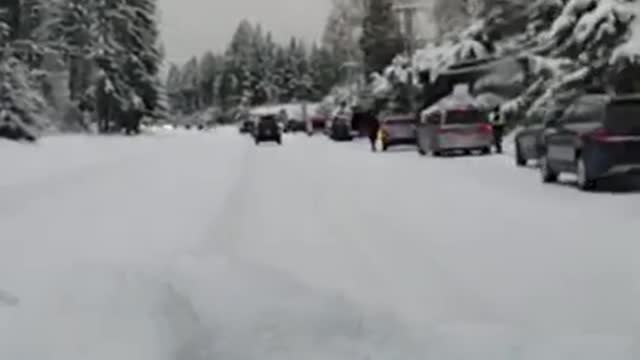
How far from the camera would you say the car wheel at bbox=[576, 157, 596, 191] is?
→ 21.8 m

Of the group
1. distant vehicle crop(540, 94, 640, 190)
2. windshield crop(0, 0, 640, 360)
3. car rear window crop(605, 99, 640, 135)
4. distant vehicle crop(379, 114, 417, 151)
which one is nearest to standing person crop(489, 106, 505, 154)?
windshield crop(0, 0, 640, 360)

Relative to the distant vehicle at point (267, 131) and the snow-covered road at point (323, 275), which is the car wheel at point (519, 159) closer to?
the snow-covered road at point (323, 275)

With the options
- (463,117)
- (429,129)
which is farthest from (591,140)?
(429,129)

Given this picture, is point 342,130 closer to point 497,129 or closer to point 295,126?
point 497,129

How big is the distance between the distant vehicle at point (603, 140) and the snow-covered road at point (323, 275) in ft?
2.23

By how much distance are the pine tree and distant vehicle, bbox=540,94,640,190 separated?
3413 inches

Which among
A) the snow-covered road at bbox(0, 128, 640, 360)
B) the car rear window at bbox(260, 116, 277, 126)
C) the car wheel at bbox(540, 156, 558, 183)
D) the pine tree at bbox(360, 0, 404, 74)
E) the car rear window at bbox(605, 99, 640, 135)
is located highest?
the pine tree at bbox(360, 0, 404, 74)

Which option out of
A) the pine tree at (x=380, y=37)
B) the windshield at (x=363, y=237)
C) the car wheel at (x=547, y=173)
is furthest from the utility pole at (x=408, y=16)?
the car wheel at (x=547, y=173)

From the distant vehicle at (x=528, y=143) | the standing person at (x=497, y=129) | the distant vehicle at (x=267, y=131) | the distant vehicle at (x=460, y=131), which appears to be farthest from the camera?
the distant vehicle at (x=267, y=131)

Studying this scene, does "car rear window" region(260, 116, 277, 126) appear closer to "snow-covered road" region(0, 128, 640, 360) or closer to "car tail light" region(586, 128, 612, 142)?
"snow-covered road" region(0, 128, 640, 360)

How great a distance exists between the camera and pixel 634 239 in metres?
14.0

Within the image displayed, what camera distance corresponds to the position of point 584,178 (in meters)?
22.0

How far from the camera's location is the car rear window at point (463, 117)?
40875 millimetres

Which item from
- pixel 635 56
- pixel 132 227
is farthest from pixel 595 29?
pixel 132 227
